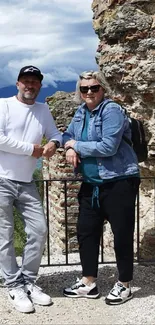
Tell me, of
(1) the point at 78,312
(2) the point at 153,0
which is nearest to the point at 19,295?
(1) the point at 78,312

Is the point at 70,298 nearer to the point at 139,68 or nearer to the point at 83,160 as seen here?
the point at 83,160

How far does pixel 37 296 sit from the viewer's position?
13.7ft

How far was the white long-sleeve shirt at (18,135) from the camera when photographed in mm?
3918

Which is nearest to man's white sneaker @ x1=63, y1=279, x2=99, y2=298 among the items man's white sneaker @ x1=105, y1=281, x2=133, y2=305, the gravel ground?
the gravel ground

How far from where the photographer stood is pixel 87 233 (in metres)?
4.28

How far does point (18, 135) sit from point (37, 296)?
134 centimetres

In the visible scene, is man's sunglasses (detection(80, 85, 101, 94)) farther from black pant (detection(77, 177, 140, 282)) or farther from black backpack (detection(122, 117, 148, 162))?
black pant (detection(77, 177, 140, 282))

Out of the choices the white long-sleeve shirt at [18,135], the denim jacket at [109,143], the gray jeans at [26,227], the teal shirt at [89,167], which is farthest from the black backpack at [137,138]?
the gray jeans at [26,227]

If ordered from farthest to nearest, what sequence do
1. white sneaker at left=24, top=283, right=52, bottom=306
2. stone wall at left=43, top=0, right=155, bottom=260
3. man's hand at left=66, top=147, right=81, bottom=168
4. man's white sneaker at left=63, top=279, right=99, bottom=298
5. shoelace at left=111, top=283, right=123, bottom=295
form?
1. stone wall at left=43, top=0, right=155, bottom=260
2. man's white sneaker at left=63, top=279, right=99, bottom=298
3. shoelace at left=111, top=283, right=123, bottom=295
4. white sneaker at left=24, top=283, right=52, bottom=306
5. man's hand at left=66, top=147, right=81, bottom=168

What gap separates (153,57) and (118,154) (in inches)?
63.6

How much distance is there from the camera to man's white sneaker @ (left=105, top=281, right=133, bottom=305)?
4.24 meters

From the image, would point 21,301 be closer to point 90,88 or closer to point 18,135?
point 18,135

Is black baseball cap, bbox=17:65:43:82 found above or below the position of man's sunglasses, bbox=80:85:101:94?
above

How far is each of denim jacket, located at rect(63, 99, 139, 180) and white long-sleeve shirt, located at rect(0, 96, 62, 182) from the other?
35 cm
